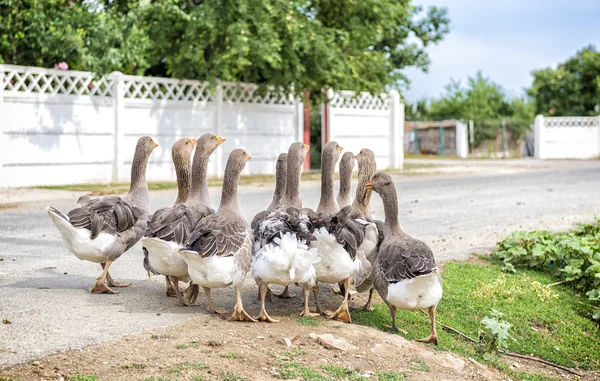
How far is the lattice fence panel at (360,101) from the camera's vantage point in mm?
24516

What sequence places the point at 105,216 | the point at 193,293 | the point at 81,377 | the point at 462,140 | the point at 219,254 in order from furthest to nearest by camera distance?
the point at 462,140 → the point at 105,216 → the point at 193,293 → the point at 219,254 → the point at 81,377

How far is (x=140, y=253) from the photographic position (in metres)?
9.48

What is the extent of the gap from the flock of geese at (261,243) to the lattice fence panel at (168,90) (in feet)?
41.1

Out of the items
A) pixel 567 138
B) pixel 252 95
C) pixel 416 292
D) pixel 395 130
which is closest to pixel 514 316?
pixel 416 292

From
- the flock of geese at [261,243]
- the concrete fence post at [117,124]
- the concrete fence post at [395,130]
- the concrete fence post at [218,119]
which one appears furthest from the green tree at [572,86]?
the flock of geese at [261,243]

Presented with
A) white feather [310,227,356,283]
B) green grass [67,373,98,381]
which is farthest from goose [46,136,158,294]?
green grass [67,373,98,381]

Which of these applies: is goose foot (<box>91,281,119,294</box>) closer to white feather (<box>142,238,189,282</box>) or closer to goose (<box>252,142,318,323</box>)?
white feather (<box>142,238,189,282</box>)

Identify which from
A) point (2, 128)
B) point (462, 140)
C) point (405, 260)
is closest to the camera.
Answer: point (405, 260)

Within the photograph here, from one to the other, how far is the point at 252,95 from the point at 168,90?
3.02m

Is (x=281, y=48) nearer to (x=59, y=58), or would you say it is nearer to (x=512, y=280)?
(x=59, y=58)

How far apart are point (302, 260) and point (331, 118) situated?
60.7 feet

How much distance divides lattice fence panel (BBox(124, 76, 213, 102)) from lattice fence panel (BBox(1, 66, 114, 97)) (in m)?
0.69

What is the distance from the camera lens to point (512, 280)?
846 cm

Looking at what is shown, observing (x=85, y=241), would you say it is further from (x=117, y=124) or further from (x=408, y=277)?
(x=117, y=124)
